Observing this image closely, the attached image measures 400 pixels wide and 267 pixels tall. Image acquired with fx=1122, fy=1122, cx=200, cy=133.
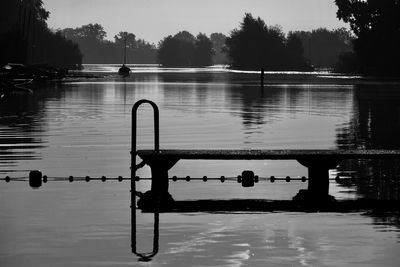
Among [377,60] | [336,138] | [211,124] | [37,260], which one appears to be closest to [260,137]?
[336,138]

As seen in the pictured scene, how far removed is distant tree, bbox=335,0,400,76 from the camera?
530ft

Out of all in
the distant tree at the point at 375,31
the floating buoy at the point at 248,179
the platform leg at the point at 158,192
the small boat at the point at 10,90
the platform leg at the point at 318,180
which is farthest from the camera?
the distant tree at the point at 375,31

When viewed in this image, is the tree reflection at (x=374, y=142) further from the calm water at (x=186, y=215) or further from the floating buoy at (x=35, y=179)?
the floating buoy at (x=35, y=179)

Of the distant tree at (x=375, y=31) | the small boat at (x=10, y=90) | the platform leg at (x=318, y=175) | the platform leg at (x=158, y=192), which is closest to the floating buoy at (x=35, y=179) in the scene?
the platform leg at (x=158, y=192)

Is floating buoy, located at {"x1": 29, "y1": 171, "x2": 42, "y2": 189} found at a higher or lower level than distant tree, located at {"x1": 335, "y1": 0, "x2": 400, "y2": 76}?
lower

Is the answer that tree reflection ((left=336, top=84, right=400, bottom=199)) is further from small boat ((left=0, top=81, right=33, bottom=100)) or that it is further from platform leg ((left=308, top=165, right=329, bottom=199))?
small boat ((left=0, top=81, right=33, bottom=100))

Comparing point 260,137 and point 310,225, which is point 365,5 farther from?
point 310,225

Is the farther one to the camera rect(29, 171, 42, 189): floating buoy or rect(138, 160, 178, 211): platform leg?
rect(29, 171, 42, 189): floating buoy

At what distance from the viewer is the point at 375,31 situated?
164125 mm

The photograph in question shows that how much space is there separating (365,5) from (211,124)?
399 feet

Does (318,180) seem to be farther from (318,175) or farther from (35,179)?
(35,179)

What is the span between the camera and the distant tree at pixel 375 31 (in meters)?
162

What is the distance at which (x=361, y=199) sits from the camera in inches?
832

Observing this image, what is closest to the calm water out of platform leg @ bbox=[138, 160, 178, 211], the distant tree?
platform leg @ bbox=[138, 160, 178, 211]
